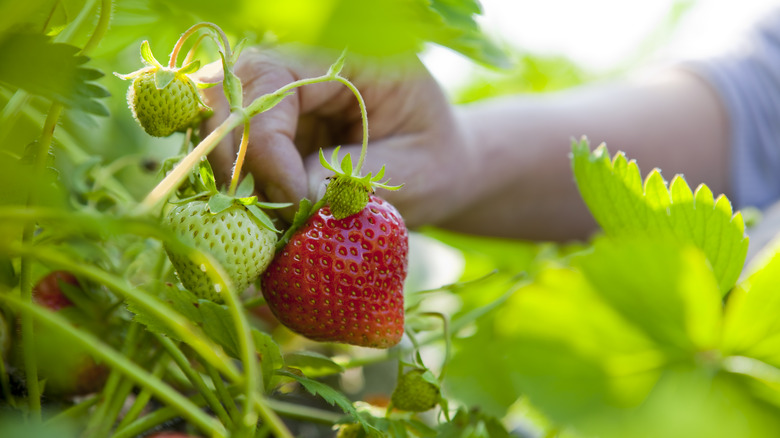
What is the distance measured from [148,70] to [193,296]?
0.12 meters

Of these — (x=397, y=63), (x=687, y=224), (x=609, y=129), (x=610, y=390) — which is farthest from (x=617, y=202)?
(x=609, y=129)

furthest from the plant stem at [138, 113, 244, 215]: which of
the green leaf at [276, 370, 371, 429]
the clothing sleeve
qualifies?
the clothing sleeve

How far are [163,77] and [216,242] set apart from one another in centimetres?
9

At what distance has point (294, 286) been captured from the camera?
37cm

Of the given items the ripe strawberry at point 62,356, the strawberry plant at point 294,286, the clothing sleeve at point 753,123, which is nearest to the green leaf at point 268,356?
the strawberry plant at point 294,286

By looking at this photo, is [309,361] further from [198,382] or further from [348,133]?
[348,133]

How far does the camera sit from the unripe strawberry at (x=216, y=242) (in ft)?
1.07

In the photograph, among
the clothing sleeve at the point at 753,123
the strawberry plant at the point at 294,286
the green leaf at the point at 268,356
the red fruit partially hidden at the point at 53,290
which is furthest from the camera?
the clothing sleeve at the point at 753,123

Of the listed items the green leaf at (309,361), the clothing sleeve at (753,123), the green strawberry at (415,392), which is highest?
the green leaf at (309,361)

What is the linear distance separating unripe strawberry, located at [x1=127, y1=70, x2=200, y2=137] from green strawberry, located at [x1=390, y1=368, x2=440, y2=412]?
19cm

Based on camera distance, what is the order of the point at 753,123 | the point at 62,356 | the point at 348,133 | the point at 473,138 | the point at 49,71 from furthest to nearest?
1. the point at 753,123
2. the point at 473,138
3. the point at 348,133
4. the point at 62,356
5. the point at 49,71

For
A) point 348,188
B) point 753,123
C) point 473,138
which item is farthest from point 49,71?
point 753,123

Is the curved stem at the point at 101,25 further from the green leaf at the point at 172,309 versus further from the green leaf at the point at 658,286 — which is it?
the green leaf at the point at 658,286

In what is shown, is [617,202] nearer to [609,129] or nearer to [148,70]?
[148,70]
